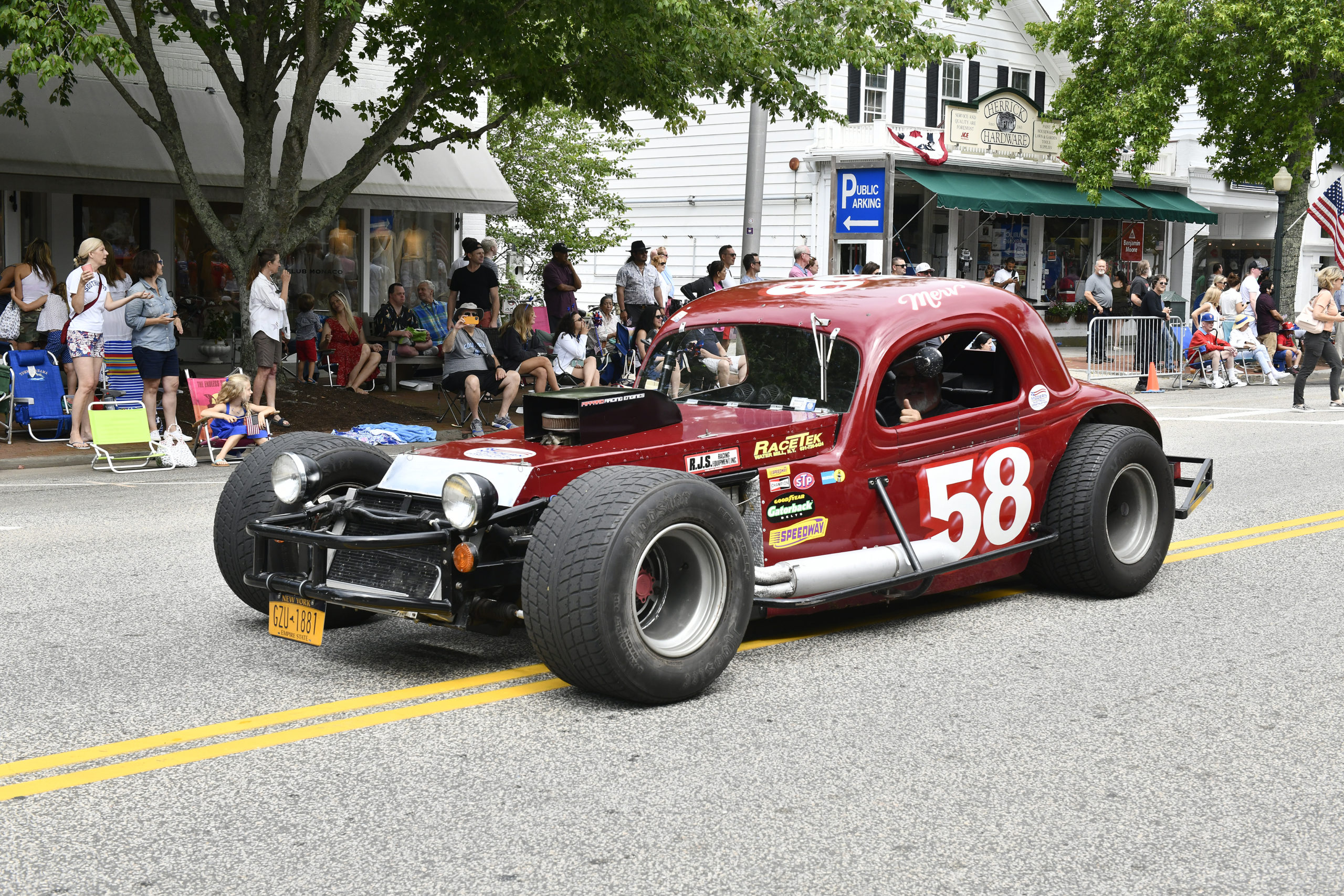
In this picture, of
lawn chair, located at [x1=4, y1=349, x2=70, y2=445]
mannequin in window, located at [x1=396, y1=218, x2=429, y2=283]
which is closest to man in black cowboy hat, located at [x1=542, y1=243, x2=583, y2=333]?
mannequin in window, located at [x1=396, y1=218, x2=429, y2=283]

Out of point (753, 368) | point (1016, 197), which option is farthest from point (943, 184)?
point (753, 368)

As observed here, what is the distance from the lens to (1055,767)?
4496 mm

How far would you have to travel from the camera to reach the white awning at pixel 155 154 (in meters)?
16.9

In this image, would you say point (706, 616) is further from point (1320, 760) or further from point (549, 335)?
point (549, 335)

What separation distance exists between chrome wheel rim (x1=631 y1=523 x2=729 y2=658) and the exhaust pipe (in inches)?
14.8

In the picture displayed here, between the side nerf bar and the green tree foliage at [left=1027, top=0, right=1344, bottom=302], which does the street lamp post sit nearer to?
the green tree foliage at [left=1027, top=0, right=1344, bottom=302]

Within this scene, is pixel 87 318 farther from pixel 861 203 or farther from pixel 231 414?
pixel 861 203

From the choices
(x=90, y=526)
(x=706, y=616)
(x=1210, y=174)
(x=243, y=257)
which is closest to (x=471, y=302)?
(x=243, y=257)

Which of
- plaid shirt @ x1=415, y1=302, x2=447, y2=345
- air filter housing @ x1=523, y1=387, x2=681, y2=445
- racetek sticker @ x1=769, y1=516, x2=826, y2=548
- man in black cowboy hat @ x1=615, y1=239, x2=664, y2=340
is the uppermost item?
man in black cowboy hat @ x1=615, y1=239, x2=664, y2=340

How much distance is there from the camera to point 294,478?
570 centimetres

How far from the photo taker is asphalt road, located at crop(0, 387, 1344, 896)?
370 cm

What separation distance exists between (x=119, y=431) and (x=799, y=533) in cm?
894

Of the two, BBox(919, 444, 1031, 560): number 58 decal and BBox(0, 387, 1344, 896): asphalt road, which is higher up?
BBox(919, 444, 1031, 560): number 58 decal

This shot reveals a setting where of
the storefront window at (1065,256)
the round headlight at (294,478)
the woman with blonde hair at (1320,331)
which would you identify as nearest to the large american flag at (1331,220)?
the woman with blonde hair at (1320,331)
